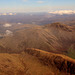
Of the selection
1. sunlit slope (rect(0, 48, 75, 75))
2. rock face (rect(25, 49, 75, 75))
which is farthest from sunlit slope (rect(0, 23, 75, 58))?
sunlit slope (rect(0, 48, 75, 75))

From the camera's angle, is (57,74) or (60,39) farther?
(60,39)

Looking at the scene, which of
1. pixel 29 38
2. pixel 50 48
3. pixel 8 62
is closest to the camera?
pixel 8 62

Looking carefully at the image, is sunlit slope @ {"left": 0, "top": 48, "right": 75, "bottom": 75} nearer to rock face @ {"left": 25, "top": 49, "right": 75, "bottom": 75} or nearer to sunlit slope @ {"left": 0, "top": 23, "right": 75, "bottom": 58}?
rock face @ {"left": 25, "top": 49, "right": 75, "bottom": 75}

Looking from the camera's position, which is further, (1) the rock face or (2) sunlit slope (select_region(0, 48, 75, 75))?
(2) sunlit slope (select_region(0, 48, 75, 75))

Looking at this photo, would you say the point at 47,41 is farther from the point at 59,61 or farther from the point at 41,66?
the point at 59,61

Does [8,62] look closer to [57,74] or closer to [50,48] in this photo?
[57,74]

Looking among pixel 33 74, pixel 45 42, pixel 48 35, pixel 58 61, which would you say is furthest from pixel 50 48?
pixel 33 74

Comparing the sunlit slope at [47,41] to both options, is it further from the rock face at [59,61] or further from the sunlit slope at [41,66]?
the sunlit slope at [41,66]

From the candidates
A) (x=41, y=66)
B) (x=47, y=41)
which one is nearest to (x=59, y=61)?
(x=41, y=66)

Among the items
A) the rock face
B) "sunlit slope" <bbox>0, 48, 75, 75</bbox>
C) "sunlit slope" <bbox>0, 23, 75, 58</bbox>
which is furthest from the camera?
"sunlit slope" <bbox>0, 23, 75, 58</bbox>

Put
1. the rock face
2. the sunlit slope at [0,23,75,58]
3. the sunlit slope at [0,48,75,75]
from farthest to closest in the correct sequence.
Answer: the sunlit slope at [0,23,75,58]
the sunlit slope at [0,48,75,75]
the rock face

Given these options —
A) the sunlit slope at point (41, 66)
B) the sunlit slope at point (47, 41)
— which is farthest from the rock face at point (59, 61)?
the sunlit slope at point (47, 41)
